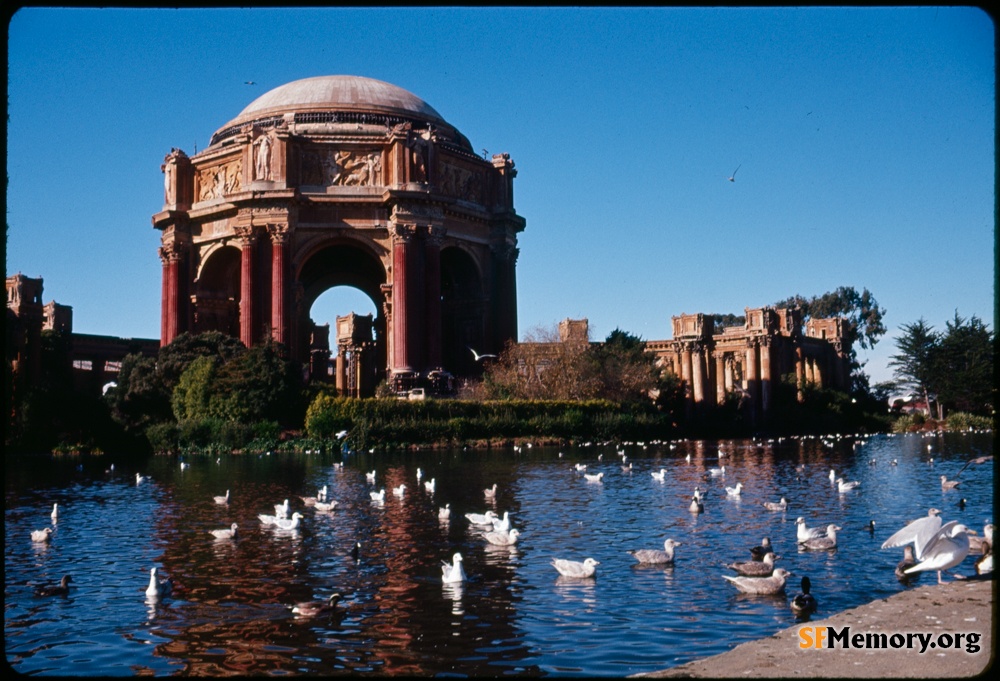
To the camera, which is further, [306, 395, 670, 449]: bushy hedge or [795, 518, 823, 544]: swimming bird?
[306, 395, 670, 449]: bushy hedge

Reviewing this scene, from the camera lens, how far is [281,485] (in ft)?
83.9

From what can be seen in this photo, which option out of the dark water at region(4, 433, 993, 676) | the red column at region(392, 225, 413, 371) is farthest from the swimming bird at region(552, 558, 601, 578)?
the red column at region(392, 225, 413, 371)

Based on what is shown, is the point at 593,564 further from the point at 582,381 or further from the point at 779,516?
the point at 582,381

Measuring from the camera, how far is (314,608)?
33.7 ft

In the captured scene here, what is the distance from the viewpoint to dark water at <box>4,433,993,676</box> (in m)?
9.09

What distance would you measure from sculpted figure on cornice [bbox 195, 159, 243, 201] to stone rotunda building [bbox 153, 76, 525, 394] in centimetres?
10

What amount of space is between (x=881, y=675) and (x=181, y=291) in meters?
55.7

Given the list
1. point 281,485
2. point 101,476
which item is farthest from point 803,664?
point 101,476

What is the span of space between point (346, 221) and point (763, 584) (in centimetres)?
4667

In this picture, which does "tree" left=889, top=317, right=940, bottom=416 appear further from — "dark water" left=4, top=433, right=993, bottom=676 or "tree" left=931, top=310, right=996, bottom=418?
"dark water" left=4, top=433, right=993, bottom=676

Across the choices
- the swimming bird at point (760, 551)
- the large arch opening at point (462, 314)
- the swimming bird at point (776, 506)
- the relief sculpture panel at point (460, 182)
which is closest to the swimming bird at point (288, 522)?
the swimming bird at point (760, 551)

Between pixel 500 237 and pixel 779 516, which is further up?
pixel 500 237

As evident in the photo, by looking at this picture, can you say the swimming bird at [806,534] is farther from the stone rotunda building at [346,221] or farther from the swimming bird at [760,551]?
the stone rotunda building at [346,221]

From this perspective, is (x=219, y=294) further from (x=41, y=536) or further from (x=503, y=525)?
(x=503, y=525)
